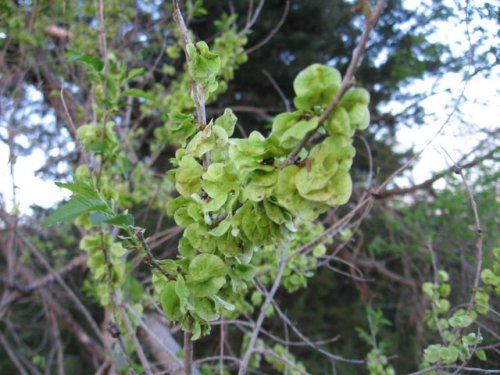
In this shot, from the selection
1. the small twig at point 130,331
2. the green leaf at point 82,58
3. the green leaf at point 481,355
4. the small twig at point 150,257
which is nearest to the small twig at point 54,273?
the small twig at point 130,331

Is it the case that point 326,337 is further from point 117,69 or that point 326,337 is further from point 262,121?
point 117,69

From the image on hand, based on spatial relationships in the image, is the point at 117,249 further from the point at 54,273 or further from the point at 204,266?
the point at 54,273

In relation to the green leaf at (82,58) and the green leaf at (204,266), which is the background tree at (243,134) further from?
the green leaf at (204,266)

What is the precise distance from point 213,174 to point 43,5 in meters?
2.75

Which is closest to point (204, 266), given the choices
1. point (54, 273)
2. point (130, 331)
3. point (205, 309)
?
point (205, 309)

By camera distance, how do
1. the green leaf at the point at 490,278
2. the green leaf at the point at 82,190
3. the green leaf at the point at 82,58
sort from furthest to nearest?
the green leaf at the point at 490,278 < the green leaf at the point at 82,58 < the green leaf at the point at 82,190

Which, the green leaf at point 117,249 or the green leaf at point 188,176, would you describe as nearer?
the green leaf at point 188,176

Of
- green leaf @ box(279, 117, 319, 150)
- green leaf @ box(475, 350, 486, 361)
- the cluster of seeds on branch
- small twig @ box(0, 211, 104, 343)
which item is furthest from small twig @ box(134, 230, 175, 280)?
small twig @ box(0, 211, 104, 343)

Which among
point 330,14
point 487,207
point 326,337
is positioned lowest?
point 326,337

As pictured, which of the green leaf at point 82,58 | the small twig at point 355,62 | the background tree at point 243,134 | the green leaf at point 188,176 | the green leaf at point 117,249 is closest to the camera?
the small twig at point 355,62

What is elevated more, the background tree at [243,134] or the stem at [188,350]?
the background tree at [243,134]

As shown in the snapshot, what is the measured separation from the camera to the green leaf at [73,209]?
25.1 inches

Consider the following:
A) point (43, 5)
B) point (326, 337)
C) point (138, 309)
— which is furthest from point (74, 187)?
point (326, 337)

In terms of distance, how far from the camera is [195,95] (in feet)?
2.98
